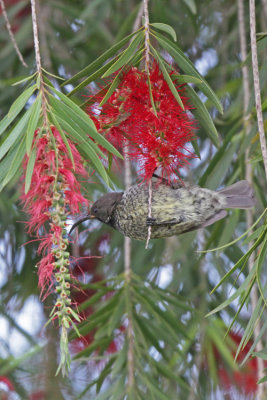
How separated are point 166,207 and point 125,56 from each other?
49 cm

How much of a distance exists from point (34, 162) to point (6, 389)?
1968 millimetres

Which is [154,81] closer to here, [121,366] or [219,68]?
[121,366]

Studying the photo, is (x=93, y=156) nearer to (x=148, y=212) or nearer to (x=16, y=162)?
(x=16, y=162)

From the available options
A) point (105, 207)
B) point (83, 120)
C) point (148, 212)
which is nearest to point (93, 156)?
point (83, 120)

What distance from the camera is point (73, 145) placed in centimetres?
138

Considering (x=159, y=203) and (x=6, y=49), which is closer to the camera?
(x=159, y=203)

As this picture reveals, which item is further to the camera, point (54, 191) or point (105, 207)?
point (105, 207)

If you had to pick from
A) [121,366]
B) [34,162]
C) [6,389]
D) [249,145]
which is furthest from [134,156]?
[6,389]

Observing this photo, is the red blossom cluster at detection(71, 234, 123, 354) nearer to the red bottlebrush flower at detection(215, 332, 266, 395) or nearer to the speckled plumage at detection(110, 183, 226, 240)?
the red bottlebrush flower at detection(215, 332, 266, 395)

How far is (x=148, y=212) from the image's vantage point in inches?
64.3

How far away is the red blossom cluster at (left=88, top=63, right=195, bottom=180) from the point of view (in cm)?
147

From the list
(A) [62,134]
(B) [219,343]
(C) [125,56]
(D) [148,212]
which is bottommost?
(B) [219,343]

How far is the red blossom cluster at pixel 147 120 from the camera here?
147cm

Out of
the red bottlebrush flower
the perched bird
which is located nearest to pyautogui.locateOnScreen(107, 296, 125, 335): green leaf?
the perched bird
